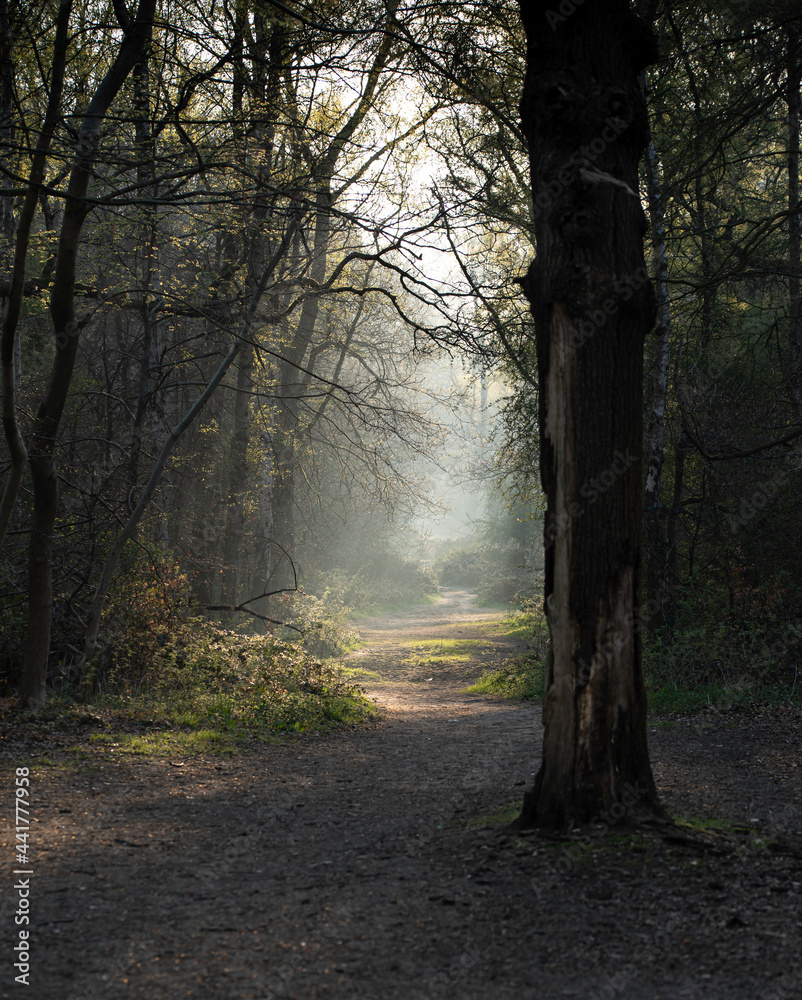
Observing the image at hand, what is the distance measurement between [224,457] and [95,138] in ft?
40.0

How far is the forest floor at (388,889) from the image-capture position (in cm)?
Answer: 246

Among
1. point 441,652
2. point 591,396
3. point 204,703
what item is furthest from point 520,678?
point 591,396

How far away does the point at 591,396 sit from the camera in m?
3.73

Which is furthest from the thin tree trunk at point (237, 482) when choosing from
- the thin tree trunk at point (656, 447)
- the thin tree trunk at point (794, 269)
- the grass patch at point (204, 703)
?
the thin tree trunk at point (794, 269)

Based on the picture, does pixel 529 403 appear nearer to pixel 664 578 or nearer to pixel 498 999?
pixel 664 578

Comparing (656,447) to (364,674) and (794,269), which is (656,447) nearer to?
(794,269)

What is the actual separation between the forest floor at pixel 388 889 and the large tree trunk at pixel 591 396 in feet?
1.31

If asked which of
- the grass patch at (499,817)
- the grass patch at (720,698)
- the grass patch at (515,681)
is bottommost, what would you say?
the grass patch at (515,681)

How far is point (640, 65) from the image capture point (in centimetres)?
410

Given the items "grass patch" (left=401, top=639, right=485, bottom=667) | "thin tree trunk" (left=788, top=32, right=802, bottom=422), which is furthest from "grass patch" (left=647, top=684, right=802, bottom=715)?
"grass patch" (left=401, top=639, right=485, bottom=667)

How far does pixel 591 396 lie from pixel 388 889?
8.53 ft

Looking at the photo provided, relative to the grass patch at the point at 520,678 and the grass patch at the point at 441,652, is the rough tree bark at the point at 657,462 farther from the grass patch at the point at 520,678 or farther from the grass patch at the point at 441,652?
the grass patch at the point at 441,652

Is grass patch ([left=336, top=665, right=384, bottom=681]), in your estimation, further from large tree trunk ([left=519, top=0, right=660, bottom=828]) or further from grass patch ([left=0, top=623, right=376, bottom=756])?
large tree trunk ([left=519, top=0, right=660, bottom=828])

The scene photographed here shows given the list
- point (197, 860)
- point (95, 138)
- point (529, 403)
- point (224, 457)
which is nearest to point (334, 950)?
point (197, 860)
